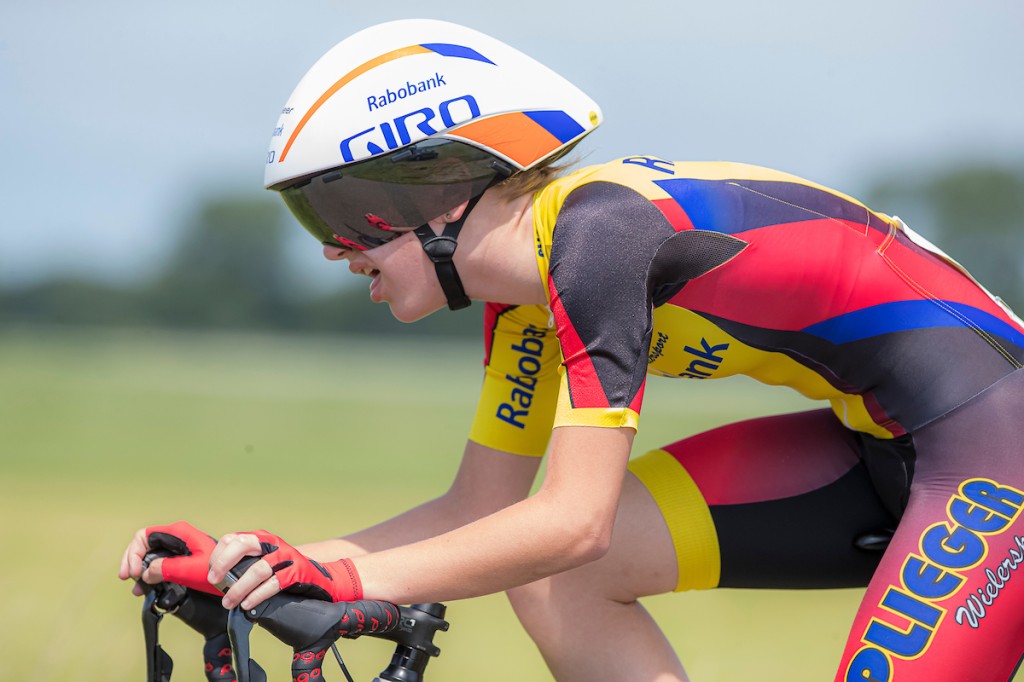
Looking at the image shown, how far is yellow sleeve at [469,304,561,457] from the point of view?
3131 millimetres

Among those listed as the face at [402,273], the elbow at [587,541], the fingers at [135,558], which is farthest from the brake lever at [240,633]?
the face at [402,273]

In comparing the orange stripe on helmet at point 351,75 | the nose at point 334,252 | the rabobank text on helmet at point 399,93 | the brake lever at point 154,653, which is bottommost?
the brake lever at point 154,653

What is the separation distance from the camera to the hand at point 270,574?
7.14 ft

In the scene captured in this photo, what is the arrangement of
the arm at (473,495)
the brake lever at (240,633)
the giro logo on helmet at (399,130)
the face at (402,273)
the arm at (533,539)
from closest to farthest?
the brake lever at (240,633) < the arm at (533,539) < the giro logo on helmet at (399,130) < the face at (402,273) < the arm at (473,495)

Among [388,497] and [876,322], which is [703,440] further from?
[388,497]

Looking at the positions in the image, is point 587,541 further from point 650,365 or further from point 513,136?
point 513,136

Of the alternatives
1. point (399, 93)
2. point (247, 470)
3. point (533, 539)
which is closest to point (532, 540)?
point (533, 539)

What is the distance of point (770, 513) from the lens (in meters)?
2.93

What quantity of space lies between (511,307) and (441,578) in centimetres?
98

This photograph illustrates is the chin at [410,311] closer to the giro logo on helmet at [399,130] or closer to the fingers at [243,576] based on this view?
the giro logo on helmet at [399,130]

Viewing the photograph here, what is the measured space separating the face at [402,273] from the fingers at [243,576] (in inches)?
29.3

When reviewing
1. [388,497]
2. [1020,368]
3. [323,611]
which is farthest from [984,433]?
[388,497]

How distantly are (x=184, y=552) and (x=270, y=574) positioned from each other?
1.44 feet

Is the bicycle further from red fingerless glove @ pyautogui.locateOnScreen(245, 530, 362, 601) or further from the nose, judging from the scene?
the nose
